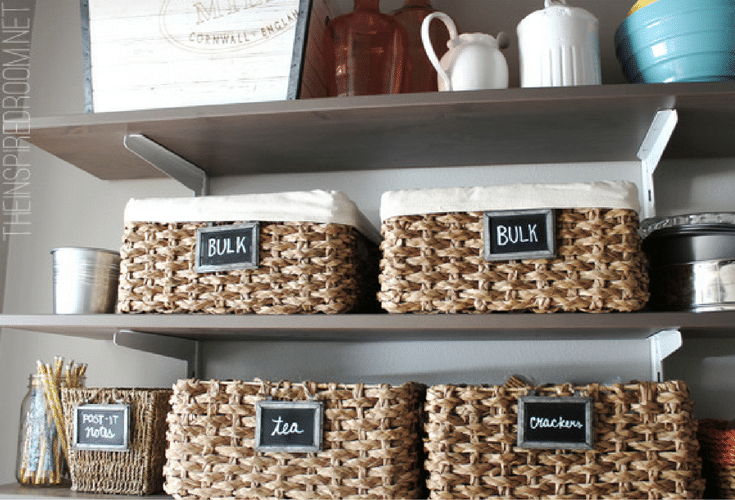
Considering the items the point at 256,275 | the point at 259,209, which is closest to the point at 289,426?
the point at 256,275

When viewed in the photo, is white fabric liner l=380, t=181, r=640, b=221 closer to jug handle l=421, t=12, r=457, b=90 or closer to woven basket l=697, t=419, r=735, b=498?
jug handle l=421, t=12, r=457, b=90

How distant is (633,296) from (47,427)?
A: 1.15 meters

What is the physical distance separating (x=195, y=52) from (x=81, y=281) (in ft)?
1.65

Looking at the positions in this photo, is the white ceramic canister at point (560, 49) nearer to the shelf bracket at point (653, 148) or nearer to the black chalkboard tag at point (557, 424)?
the shelf bracket at point (653, 148)

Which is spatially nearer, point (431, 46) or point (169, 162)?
point (431, 46)

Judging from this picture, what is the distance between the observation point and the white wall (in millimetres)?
1402

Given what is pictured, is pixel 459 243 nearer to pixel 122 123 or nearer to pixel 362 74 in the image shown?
pixel 362 74

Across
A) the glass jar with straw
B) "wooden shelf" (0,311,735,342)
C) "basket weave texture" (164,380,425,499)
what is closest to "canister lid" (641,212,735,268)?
"wooden shelf" (0,311,735,342)

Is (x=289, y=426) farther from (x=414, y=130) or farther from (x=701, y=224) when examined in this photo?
(x=701, y=224)

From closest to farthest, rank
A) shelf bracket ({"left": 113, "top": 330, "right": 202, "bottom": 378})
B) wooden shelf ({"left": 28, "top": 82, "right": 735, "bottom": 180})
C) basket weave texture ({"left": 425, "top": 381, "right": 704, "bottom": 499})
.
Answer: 1. basket weave texture ({"left": 425, "top": 381, "right": 704, "bottom": 499})
2. wooden shelf ({"left": 28, "top": 82, "right": 735, "bottom": 180})
3. shelf bracket ({"left": 113, "top": 330, "right": 202, "bottom": 378})

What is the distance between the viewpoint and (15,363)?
1622 mm

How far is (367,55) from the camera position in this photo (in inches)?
52.0

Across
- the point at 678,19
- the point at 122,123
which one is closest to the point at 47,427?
the point at 122,123

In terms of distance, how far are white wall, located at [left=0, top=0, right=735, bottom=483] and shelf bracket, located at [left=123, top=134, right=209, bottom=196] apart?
0.17 feet
